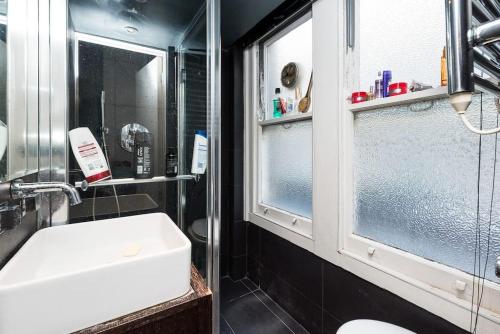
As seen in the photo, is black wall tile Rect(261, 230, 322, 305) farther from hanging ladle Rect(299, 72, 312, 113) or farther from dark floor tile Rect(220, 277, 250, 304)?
hanging ladle Rect(299, 72, 312, 113)

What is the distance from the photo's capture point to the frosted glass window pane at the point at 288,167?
1616 mm

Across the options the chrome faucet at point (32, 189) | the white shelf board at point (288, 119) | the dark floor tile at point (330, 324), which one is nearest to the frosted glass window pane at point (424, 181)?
the white shelf board at point (288, 119)

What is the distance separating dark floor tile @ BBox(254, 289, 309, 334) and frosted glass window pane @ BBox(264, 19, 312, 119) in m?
1.47

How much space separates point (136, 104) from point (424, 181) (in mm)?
1533

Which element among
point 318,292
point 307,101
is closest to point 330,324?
point 318,292

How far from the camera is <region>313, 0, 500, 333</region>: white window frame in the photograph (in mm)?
970

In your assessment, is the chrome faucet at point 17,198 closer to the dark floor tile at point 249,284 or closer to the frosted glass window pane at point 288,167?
the frosted glass window pane at point 288,167

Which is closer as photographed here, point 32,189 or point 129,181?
point 32,189

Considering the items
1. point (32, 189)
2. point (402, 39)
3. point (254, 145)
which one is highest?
point (402, 39)

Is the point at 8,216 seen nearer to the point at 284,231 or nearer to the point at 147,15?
the point at 147,15

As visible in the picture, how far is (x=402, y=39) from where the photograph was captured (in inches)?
43.5

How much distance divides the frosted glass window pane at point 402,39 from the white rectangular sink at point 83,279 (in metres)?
1.23

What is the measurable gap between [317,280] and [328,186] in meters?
0.60

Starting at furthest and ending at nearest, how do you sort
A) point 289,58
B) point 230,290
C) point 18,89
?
point 230,290 < point 289,58 < point 18,89
